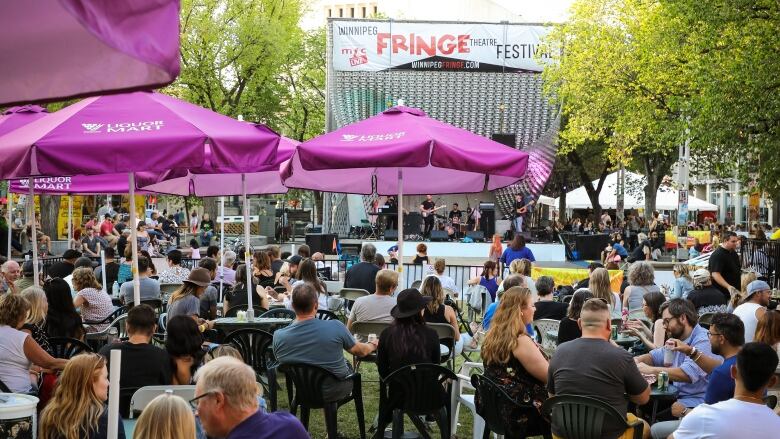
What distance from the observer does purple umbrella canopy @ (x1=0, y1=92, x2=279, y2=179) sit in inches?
293

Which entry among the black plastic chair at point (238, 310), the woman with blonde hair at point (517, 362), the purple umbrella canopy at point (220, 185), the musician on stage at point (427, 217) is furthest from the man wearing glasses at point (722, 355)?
the musician on stage at point (427, 217)

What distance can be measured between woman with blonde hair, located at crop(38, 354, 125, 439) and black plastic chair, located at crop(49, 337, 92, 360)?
294 centimetres

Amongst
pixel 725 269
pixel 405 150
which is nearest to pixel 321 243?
pixel 725 269

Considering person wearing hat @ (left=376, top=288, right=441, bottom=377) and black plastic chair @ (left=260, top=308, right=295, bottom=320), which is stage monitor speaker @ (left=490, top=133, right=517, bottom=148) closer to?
black plastic chair @ (left=260, top=308, right=295, bottom=320)

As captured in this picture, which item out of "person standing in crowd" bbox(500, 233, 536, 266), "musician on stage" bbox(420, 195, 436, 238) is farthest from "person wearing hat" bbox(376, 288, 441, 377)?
"musician on stage" bbox(420, 195, 436, 238)

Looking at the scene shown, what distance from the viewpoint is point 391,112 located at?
35.5ft

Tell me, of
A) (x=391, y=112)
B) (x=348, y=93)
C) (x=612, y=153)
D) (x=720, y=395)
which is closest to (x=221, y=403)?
(x=720, y=395)

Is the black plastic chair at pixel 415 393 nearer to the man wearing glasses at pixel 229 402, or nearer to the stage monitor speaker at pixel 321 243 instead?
the man wearing glasses at pixel 229 402

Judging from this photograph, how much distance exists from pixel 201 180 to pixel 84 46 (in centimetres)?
1208

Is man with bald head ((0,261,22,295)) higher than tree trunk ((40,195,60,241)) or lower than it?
lower

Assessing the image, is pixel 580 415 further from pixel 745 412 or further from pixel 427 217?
pixel 427 217

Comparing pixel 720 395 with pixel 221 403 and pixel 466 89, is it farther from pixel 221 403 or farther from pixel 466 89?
pixel 466 89

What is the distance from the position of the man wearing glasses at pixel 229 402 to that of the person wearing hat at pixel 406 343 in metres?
3.33

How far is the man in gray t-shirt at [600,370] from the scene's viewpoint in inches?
220
